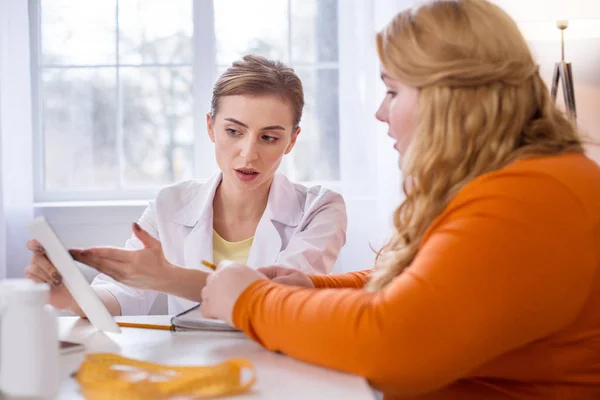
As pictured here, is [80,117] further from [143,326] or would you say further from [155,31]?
[143,326]

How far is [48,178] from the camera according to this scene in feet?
10.1

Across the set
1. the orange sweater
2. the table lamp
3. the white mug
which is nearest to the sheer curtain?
the table lamp

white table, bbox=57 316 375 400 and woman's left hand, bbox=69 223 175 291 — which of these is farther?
woman's left hand, bbox=69 223 175 291

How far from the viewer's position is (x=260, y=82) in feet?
6.19

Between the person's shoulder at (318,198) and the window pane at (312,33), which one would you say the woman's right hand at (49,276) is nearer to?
the person's shoulder at (318,198)

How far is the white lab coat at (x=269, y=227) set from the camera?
1.85m

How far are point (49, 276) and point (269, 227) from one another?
0.69 m

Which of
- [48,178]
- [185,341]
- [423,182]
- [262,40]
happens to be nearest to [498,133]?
[423,182]

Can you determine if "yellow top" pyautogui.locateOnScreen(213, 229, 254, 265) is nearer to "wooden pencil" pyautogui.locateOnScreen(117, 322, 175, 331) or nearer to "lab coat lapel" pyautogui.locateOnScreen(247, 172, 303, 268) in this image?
"lab coat lapel" pyautogui.locateOnScreen(247, 172, 303, 268)

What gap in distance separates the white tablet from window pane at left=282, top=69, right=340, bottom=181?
5.86 feet

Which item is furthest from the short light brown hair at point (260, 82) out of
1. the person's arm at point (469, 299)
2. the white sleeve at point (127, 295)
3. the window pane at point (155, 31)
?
the window pane at point (155, 31)

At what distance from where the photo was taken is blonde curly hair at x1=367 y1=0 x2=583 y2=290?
1066mm

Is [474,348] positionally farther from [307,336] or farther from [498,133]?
[498,133]

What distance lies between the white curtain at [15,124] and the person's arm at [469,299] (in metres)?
2.19
